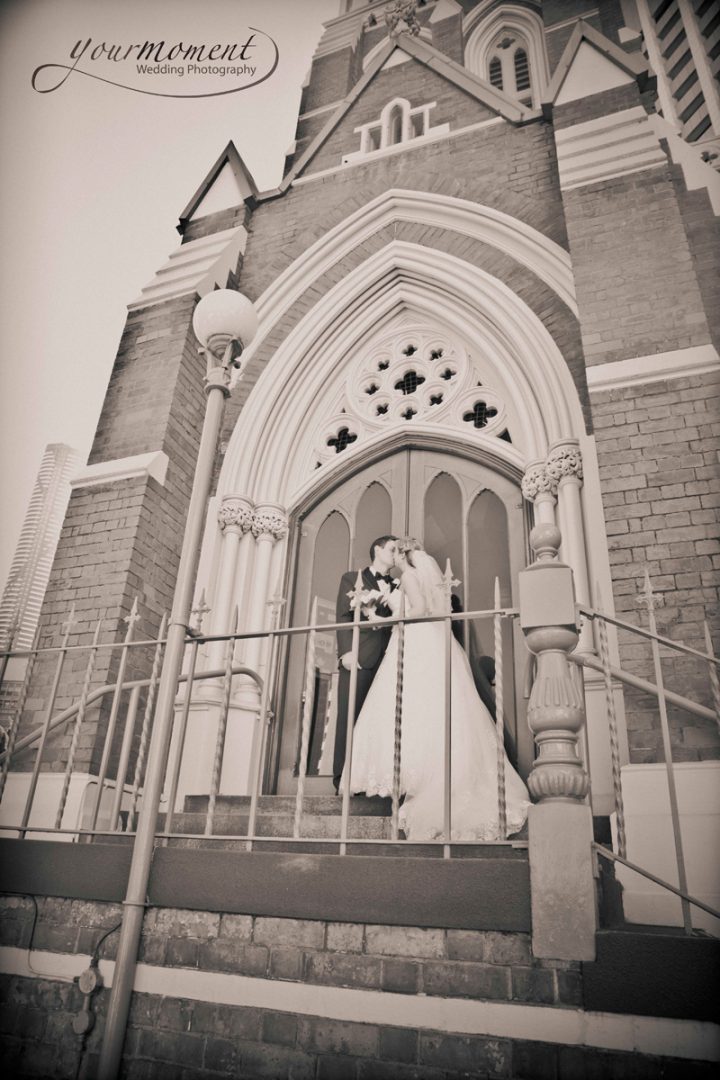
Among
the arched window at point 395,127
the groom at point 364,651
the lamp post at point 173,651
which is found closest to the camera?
the lamp post at point 173,651

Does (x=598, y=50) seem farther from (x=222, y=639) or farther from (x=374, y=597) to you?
(x=222, y=639)

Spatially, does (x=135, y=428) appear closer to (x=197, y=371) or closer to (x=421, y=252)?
(x=197, y=371)

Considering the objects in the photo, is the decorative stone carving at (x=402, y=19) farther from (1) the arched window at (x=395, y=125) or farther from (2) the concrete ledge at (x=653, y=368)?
(2) the concrete ledge at (x=653, y=368)

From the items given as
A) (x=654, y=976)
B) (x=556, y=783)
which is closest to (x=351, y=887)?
(x=556, y=783)

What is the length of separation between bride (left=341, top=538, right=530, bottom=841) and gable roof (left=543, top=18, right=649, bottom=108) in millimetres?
5047

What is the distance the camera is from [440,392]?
6672mm

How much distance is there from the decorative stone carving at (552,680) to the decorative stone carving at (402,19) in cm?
814

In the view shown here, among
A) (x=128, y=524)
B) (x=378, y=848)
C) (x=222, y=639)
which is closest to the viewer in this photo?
(x=222, y=639)

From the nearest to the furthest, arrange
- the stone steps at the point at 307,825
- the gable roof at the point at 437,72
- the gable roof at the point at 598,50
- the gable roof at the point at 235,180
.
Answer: the stone steps at the point at 307,825 → the gable roof at the point at 598,50 → the gable roof at the point at 437,72 → the gable roof at the point at 235,180

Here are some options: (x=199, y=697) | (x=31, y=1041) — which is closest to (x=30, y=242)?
(x=199, y=697)

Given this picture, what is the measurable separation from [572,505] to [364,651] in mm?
1867

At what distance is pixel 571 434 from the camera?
5633 mm

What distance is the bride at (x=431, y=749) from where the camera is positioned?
12.9ft

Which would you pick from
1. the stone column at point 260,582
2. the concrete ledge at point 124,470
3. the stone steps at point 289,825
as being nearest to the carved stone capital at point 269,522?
the stone column at point 260,582
